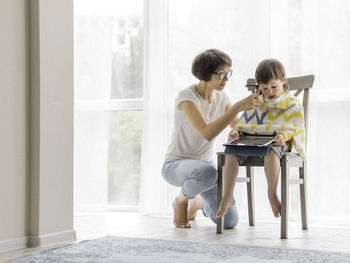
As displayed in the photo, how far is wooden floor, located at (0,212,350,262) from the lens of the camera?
2371 mm

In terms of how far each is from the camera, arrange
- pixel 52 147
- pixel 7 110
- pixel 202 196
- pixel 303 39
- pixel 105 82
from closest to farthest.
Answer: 1. pixel 7 110
2. pixel 52 147
3. pixel 202 196
4. pixel 303 39
5. pixel 105 82

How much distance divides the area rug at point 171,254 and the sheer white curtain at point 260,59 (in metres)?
1.11

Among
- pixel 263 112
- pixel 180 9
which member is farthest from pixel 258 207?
pixel 180 9

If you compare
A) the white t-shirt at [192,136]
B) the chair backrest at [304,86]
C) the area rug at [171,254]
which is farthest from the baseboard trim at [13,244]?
the chair backrest at [304,86]

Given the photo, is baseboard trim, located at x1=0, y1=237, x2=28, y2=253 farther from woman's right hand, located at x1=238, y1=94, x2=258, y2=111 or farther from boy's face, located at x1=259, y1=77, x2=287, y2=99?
boy's face, located at x1=259, y1=77, x2=287, y2=99

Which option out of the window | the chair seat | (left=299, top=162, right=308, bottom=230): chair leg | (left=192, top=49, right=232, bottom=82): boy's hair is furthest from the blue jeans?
the window

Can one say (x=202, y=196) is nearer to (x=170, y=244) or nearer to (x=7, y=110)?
(x=170, y=244)

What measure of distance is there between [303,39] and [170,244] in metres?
1.58

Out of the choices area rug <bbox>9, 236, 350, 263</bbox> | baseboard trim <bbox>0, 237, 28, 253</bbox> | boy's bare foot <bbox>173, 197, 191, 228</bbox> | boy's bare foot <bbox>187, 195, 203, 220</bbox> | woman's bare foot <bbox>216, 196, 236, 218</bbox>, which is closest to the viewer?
area rug <bbox>9, 236, 350, 263</bbox>

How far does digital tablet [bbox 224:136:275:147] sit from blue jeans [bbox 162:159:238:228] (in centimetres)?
27

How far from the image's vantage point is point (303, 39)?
10.6 ft

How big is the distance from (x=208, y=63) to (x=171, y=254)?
3.84 feet

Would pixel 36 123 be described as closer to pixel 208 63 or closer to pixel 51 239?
pixel 51 239

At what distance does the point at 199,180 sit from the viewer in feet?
9.27
